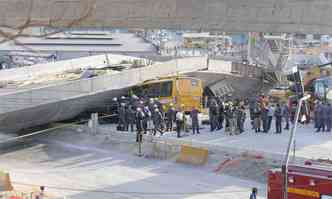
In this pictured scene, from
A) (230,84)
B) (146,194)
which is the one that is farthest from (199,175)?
(230,84)

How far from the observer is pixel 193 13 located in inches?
701

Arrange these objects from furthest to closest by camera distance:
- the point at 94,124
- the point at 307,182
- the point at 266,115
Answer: the point at 94,124 → the point at 266,115 → the point at 307,182

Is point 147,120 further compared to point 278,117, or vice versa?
point 147,120

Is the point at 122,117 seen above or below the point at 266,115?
below

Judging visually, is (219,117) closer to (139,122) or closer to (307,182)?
(139,122)

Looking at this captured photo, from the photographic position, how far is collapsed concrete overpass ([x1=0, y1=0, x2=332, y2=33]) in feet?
57.4

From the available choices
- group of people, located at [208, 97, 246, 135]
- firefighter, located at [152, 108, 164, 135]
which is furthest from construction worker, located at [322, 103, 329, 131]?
firefighter, located at [152, 108, 164, 135]

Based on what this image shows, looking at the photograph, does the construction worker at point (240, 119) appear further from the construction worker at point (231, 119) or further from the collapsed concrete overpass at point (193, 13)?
the collapsed concrete overpass at point (193, 13)

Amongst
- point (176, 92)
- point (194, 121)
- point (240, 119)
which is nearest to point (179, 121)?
point (194, 121)

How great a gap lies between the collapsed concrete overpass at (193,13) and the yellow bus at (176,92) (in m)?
6.48

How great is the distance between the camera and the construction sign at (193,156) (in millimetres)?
18500

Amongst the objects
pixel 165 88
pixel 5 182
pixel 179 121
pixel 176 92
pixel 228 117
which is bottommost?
pixel 5 182

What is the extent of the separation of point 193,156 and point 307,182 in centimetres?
740

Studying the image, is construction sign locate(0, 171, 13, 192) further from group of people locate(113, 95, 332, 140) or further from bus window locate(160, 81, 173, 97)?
bus window locate(160, 81, 173, 97)
